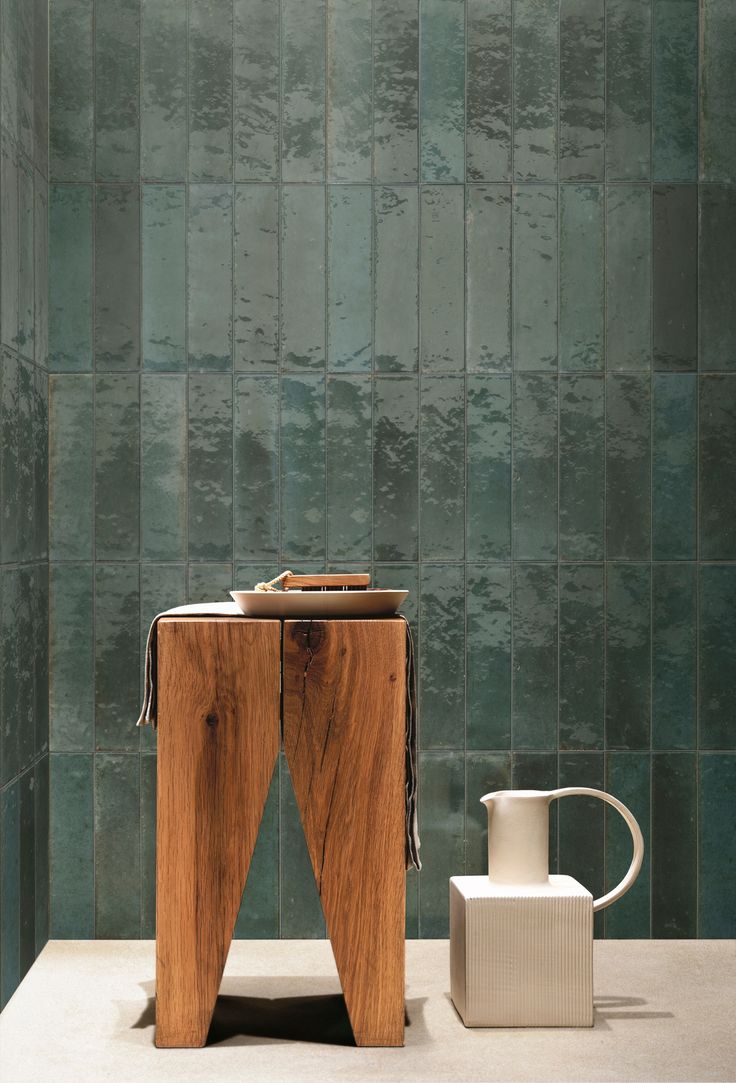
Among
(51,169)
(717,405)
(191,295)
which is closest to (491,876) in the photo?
(717,405)

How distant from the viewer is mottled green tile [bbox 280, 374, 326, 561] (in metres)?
3.04

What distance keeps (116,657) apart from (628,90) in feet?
6.65

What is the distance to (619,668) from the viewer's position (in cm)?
304

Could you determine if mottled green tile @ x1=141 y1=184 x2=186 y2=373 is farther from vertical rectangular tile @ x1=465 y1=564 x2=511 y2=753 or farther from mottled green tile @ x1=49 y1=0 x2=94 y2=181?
vertical rectangular tile @ x1=465 y1=564 x2=511 y2=753

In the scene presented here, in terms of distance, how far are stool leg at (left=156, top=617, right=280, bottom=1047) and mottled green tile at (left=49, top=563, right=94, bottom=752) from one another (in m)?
0.79

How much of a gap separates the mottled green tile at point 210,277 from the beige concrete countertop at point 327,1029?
5.10 feet

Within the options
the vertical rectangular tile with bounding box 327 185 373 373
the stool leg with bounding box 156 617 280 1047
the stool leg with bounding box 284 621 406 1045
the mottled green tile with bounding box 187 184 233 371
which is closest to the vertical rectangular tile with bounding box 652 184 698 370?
the vertical rectangular tile with bounding box 327 185 373 373

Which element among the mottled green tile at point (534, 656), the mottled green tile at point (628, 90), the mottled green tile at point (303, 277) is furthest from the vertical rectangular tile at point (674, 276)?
the mottled green tile at point (303, 277)

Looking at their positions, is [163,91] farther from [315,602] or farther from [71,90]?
[315,602]

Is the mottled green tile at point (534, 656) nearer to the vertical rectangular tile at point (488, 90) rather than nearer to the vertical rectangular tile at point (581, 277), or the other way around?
the vertical rectangular tile at point (581, 277)

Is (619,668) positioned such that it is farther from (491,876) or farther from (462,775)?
(491,876)

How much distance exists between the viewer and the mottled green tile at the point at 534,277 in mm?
3047

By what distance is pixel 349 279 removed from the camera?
305 cm

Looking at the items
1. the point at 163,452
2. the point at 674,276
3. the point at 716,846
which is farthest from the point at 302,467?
the point at 716,846
